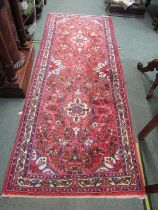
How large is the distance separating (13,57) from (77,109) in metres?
0.64

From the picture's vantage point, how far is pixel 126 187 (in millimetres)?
1097

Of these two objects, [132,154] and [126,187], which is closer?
[126,187]

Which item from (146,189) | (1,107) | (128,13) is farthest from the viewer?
(128,13)

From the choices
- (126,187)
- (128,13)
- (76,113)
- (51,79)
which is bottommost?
(126,187)

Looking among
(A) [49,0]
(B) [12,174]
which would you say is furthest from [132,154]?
(A) [49,0]

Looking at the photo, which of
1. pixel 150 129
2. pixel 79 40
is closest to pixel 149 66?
pixel 150 129

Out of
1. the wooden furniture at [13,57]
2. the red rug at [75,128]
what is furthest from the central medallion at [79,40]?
the wooden furniture at [13,57]

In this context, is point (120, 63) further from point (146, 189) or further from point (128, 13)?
point (146, 189)

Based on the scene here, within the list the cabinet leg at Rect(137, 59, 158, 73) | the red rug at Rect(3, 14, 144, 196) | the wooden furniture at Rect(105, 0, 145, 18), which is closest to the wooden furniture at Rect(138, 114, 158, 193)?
the red rug at Rect(3, 14, 144, 196)

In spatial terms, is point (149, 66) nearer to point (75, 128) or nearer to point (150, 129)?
point (150, 129)

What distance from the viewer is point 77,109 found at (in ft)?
4.66

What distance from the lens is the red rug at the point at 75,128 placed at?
3.60ft

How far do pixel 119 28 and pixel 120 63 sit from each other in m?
0.60

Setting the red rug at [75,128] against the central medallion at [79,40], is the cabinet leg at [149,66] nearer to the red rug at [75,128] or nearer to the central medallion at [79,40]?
the red rug at [75,128]
